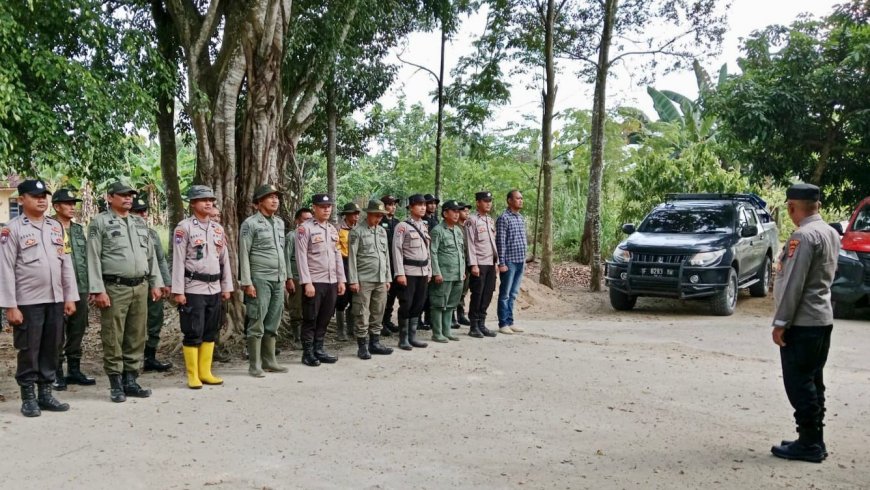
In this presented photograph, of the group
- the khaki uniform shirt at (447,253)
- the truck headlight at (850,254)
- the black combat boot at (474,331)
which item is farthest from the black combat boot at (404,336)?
the truck headlight at (850,254)

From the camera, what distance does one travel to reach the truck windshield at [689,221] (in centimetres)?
1147

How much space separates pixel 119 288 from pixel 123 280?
7 cm

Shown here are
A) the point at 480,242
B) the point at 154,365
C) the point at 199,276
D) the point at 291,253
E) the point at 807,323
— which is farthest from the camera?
the point at 480,242

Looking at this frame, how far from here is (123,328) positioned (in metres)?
6.06

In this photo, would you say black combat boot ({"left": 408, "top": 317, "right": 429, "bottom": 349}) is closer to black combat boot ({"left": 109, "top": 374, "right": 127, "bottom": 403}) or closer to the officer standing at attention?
the officer standing at attention

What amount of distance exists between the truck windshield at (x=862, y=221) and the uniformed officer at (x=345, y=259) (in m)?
7.82

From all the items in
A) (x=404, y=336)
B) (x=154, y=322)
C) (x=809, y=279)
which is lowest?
(x=404, y=336)

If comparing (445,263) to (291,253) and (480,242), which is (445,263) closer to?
(480,242)

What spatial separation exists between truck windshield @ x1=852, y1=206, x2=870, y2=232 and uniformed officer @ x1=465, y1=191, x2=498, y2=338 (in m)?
5.98

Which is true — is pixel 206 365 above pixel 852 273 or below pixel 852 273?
below

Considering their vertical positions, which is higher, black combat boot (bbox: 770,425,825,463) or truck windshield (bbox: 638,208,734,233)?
truck windshield (bbox: 638,208,734,233)

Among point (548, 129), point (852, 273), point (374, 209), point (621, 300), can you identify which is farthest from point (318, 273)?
point (852, 273)

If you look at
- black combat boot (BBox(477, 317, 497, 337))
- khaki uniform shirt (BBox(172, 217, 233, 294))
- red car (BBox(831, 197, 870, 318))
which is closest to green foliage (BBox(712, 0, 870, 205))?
red car (BBox(831, 197, 870, 318))

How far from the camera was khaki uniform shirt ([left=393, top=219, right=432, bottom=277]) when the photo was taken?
27.1 feet
